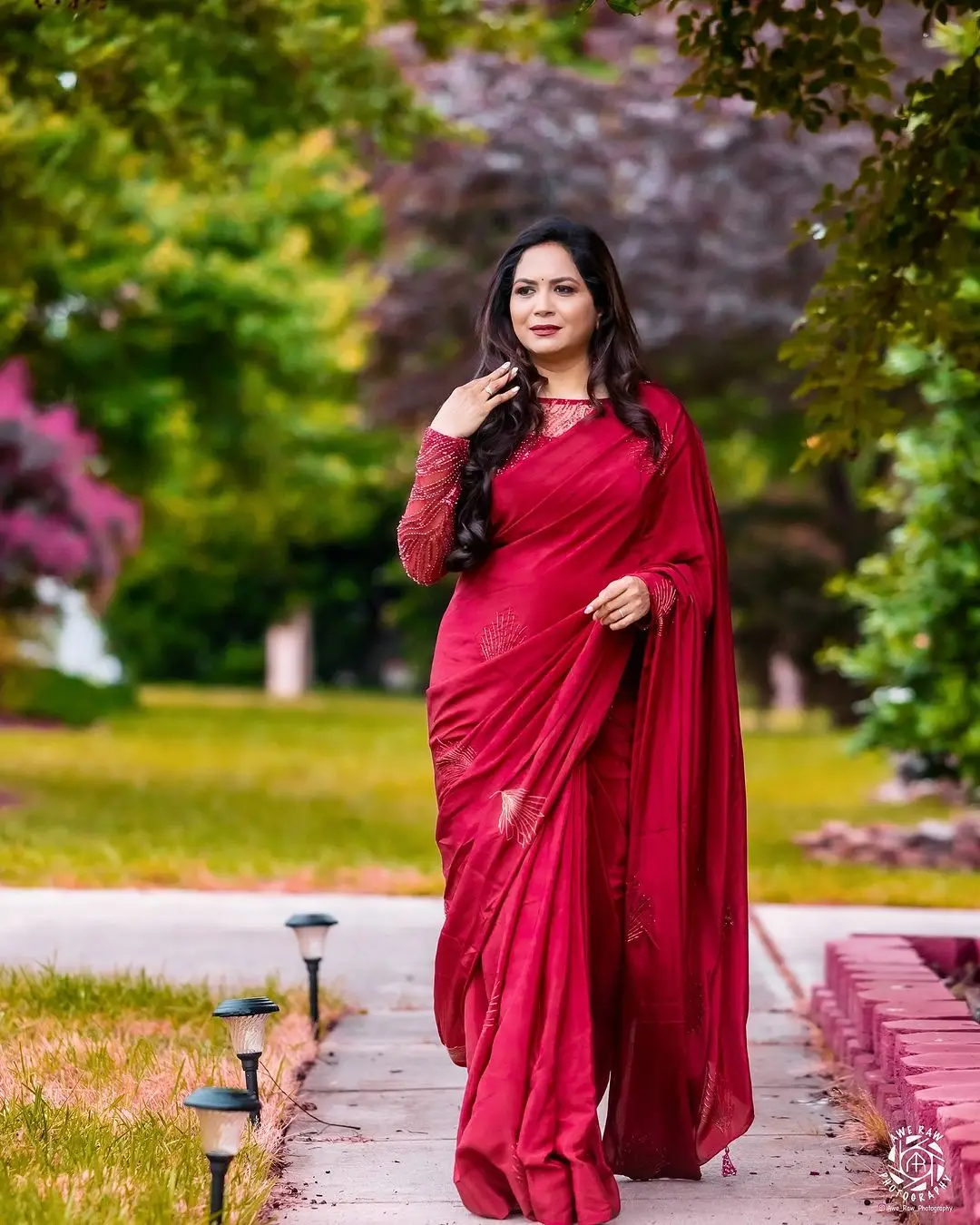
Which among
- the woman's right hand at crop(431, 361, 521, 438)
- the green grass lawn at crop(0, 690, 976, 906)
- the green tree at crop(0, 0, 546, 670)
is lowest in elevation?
the green grass lawn at crop(0, 690, 976, 906)

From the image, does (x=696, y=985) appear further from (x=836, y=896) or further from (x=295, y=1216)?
(x=836, y=896)

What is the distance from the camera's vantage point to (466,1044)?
4.02 meters

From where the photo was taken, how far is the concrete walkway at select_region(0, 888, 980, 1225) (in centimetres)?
399

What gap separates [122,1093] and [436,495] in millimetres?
1675

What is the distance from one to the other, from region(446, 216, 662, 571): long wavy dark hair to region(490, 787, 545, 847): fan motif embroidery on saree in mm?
546

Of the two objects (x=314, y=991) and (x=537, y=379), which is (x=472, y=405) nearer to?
(x=537, y=379)

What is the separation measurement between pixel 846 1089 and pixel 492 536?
6.21ft

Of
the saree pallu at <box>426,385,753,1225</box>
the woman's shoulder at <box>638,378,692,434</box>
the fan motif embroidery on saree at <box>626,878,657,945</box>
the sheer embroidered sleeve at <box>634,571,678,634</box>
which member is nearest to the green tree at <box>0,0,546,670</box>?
the woman's shoulder at <box>638,378,692,434</box>

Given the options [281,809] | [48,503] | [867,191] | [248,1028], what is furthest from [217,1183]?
[48,503]

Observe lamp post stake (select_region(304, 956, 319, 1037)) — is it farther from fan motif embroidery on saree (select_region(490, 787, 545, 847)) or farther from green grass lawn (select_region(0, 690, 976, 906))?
green grass lawn (select_region(0, 690, 976, 906))

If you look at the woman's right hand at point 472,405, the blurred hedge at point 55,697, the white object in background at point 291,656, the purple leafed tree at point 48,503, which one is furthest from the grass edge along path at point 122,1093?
the white object in background at point 291,656

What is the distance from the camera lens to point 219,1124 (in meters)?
3.43

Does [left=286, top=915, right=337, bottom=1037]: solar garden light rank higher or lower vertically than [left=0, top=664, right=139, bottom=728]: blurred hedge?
lower

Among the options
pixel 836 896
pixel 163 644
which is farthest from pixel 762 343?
pixel 163 644
